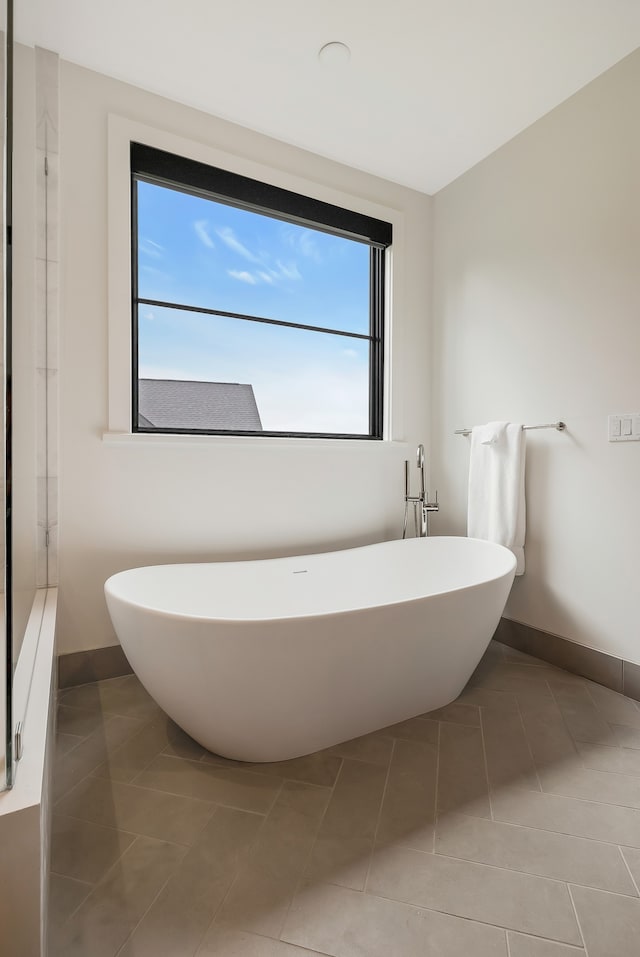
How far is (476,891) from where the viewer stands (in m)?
0.99

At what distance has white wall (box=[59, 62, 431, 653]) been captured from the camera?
Answer: 1.87 meters

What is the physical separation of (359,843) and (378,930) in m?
0.20

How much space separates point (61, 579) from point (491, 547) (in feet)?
6.05

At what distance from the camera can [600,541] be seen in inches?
77.1

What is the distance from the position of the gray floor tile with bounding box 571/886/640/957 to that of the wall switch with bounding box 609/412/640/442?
146 cm

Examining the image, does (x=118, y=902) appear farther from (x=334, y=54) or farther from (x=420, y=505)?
(x=334, y=54)

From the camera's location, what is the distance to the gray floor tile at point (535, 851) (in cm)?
103

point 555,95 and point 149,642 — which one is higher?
point 555,95

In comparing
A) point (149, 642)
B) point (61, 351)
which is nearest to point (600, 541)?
point (149, 642)

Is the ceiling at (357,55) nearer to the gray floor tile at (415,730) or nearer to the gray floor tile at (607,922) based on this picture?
the gray floor tile at (415,730)

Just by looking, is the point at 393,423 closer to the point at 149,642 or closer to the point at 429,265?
the point at 429,265

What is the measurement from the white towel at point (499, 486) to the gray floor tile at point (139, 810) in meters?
1.68

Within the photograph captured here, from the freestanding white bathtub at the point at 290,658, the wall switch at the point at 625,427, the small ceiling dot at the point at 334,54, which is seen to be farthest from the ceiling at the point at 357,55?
the freestanding white bathtub at the point at 290,658

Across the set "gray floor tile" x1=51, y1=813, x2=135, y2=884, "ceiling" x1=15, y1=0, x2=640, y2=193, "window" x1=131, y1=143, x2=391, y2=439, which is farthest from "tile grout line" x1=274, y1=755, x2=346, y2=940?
"ceiling" x1=15, y1=0, x2=640, y2=193
